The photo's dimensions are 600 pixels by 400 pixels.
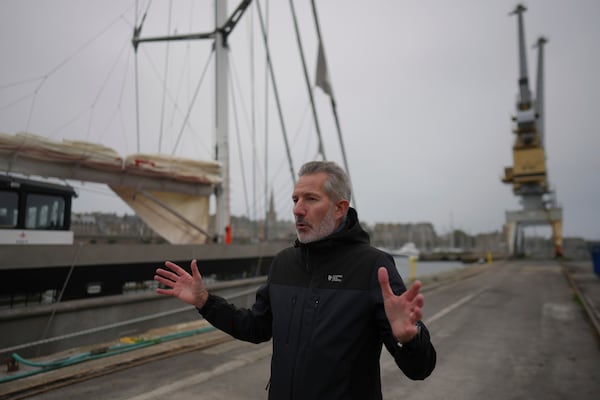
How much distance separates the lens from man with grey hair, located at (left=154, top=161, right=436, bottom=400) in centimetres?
155

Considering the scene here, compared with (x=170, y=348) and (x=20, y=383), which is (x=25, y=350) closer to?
(x=20, y=383)

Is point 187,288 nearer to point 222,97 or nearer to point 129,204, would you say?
point 129,204

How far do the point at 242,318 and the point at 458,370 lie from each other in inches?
167

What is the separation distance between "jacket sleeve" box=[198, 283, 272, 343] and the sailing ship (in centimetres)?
504

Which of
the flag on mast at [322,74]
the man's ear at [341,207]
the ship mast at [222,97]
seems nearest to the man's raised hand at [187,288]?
the man's ear at [341,207]

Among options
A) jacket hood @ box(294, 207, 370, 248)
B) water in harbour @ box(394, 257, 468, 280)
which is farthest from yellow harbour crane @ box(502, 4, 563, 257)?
jacket hood @ box(294, 207, 370, 248)

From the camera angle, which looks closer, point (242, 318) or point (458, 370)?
point (242, 318)

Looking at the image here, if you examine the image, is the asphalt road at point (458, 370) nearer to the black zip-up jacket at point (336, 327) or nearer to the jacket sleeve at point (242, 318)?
the jacket sleeve at point (242, 318)

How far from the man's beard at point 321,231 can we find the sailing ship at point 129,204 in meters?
5.68

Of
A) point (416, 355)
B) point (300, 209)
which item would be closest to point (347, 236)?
point (300, 209)

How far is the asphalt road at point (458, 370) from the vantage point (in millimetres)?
4102

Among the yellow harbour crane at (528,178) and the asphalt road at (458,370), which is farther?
the yellow harbour crane at (528,178)

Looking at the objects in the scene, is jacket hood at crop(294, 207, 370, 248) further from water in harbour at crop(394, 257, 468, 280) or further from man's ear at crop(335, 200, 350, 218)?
water in harbour at crop(394, 257, 468, 280)

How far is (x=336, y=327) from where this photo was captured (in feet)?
5.75
